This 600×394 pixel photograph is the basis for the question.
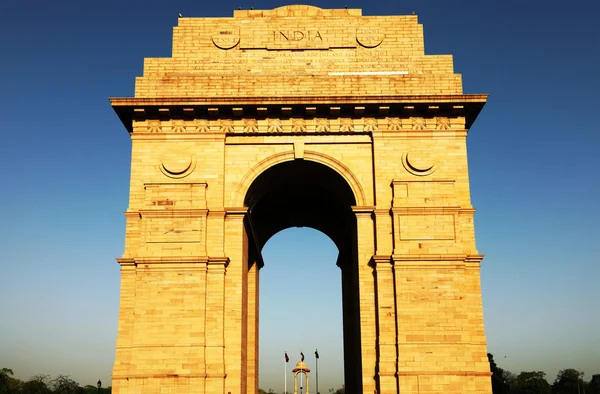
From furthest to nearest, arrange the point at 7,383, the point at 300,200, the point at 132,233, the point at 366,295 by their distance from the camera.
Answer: the point at 7,383 < the point at 300,200 < the point at 132,233 < the point at 366,295

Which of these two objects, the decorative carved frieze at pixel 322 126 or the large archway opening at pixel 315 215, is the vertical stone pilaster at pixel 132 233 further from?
the decorative carved frieze at pixel 322 126

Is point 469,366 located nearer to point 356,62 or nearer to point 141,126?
point 356,62

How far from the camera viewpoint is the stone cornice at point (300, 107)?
2594 centimetres

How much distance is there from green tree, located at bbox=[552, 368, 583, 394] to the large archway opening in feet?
298

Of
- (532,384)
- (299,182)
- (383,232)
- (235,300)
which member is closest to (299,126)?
(299,182)

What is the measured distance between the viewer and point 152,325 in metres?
23.8

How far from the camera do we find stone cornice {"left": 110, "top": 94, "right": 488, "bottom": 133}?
2594cm

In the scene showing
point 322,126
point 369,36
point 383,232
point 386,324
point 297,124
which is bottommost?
point 386,324

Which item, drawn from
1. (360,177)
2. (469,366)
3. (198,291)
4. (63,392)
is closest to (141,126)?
(198,291)

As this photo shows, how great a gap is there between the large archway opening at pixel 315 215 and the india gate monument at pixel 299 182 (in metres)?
0.21

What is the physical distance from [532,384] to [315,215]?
89.3 meters

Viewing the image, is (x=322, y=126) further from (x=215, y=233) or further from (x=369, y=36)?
(x=215, y=233)

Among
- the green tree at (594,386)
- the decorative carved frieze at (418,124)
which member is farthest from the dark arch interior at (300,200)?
the green tree at (594,386)

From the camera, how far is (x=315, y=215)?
3444cm
